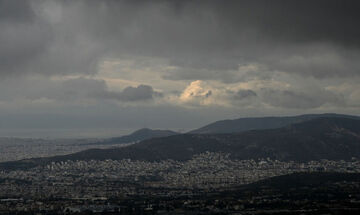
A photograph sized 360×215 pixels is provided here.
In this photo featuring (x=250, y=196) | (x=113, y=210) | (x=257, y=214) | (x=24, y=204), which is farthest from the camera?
(x=250, y=196)

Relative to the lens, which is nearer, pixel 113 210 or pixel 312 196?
pixel 113 210

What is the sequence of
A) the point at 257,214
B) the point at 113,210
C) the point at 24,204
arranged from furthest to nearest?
the point at 24,204 < the point at 113,210 < the point at 257,214

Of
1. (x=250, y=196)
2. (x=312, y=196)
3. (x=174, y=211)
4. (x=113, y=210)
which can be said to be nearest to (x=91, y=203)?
(x=113, y=210)

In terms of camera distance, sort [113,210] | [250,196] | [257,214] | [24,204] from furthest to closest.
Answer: [250,196]
[24,204]
[113,210]
[257,214]

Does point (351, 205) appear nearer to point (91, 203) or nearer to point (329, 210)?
point (329, 210)

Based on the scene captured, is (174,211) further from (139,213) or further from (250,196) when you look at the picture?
(250,196)

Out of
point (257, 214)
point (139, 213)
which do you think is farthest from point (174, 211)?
point (257, 214)

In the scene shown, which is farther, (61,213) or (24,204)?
(24,204)

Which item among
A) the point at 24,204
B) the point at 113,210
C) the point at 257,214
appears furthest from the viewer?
the point at 24,204

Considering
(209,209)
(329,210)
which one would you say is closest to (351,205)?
(329,210)

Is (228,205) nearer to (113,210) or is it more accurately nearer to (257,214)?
(257,214)
